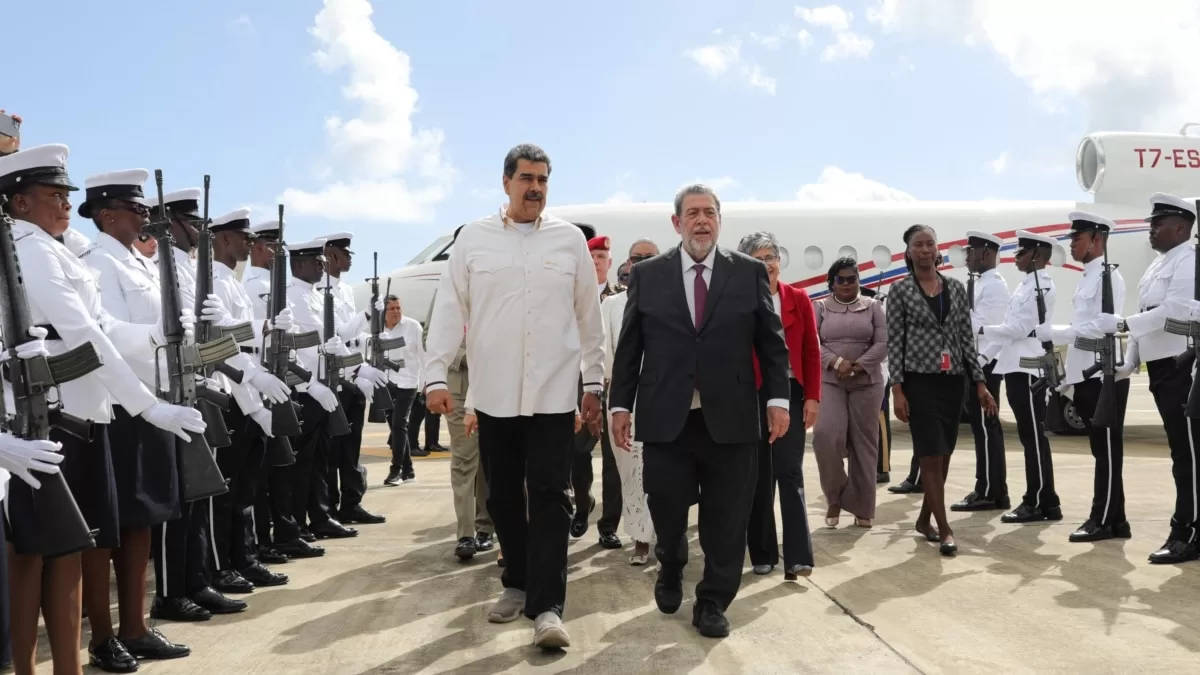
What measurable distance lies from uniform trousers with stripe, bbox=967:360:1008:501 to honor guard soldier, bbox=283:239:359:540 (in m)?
4.43

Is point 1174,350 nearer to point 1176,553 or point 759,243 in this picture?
point 1176,553

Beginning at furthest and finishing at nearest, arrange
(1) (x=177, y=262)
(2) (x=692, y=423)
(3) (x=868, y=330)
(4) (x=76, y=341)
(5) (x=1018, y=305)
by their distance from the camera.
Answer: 1. (5) (x=1018, y=305)
2. (3) (x=868, y=330)
3. (1) (x=177, y=262)
4. (2) (x=692, y=423)
5. (4) (x=76, y=341)

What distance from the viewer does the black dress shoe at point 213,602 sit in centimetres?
486

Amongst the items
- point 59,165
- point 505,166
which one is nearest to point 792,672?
point 505,166

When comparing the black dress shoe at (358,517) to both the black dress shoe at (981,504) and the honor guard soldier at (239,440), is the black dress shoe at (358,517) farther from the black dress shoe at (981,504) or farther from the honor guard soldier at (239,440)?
the black dress shoe at (981,504)

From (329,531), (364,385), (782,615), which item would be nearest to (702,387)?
(782,615)

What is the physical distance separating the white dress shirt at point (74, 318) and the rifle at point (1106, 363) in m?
5.24

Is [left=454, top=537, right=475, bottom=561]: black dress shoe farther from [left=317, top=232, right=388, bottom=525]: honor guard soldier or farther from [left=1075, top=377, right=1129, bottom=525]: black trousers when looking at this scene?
[left=1075, top=377, right=1129, bottom=525]: black trousers

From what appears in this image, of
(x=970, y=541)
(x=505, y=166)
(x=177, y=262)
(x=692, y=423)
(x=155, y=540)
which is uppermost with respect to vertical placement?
(x=505, y=166)

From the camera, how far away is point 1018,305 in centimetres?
805

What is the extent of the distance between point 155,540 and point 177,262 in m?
1.23

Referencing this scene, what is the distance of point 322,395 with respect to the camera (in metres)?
6.46

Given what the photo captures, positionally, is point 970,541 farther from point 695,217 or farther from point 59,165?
point 59,165

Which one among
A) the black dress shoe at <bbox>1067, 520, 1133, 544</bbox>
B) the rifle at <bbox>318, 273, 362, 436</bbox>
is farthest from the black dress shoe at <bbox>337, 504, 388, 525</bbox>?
the black dress shoe at <bbox>1067, 520, 1133, 544</bbox>
